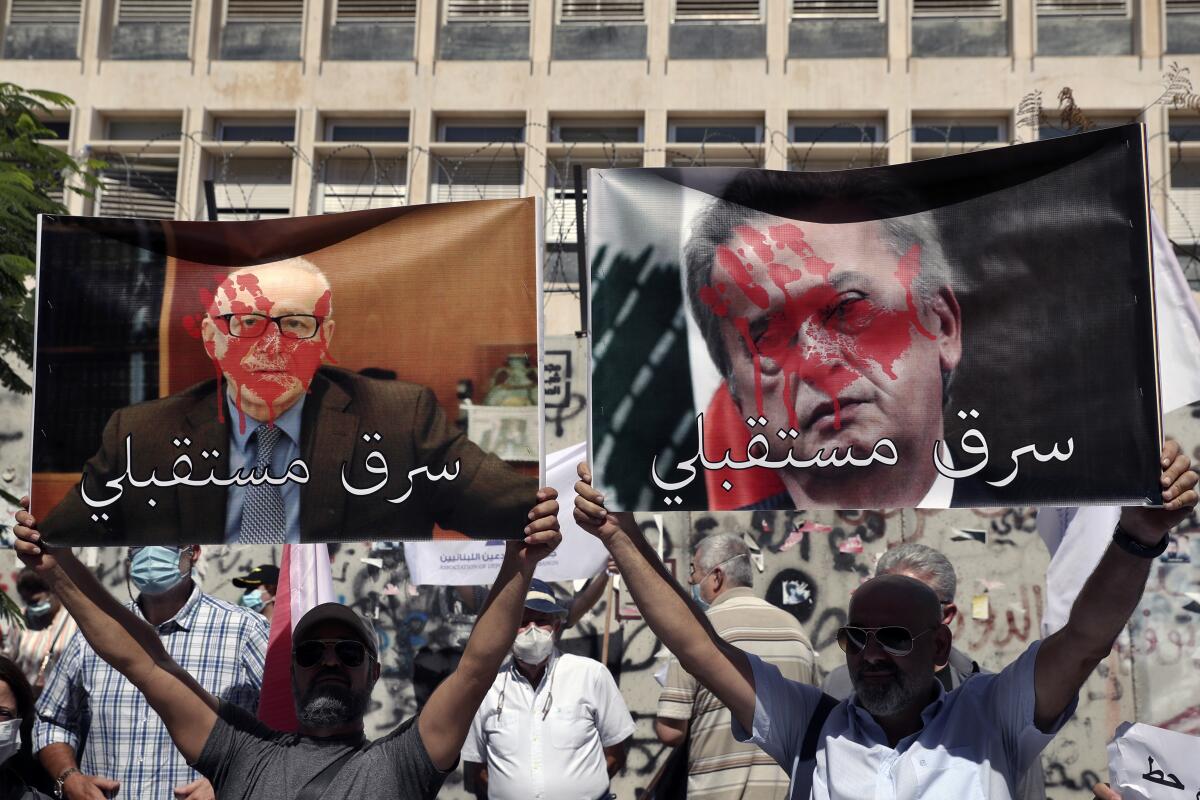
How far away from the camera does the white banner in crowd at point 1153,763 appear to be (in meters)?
5.34

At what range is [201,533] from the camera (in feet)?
14.5

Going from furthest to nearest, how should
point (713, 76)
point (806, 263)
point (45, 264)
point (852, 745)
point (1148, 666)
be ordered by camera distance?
point (713, 76)
point (1148, 666)
point (45, 264)
point (806, 263)
point (852, 745)

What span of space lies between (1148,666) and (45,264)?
7.14 metres

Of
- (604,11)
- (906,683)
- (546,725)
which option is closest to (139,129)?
(604,11)

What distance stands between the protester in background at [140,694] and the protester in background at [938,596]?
2556mm

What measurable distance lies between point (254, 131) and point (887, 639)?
2041 centimetres

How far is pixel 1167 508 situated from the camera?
3.75 m

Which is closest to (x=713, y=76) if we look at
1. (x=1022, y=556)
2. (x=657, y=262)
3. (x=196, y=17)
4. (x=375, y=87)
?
(x=375, y=87)

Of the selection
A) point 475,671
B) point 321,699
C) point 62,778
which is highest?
point 475,671

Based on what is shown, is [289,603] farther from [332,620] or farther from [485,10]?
[485,10]

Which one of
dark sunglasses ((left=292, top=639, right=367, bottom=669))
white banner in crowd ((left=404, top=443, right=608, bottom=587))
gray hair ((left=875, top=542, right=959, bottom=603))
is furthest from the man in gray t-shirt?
white banner in crowd ((left=404, top=443, right=608, bottom=587))

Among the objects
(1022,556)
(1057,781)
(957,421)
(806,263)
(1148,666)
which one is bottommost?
(1057,781)

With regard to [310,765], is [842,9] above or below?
above

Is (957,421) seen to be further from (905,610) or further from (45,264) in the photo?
(45,264)
